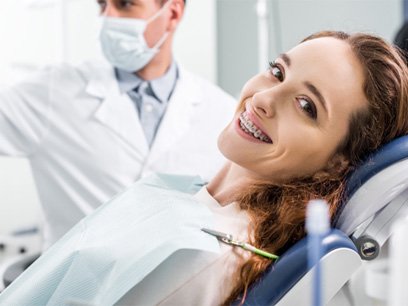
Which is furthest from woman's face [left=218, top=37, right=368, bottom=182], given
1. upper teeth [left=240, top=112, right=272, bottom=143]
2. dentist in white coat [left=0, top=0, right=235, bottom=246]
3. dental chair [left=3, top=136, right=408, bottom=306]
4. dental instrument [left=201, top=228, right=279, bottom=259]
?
dentist in white coat [left=0, top=0, right=235, bottom=246]

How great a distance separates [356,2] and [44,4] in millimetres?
1388

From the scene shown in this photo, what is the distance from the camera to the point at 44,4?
261 centimetres

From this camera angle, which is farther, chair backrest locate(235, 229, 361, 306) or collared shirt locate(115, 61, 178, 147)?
collared shirt locate(115, 61, 178, 147)

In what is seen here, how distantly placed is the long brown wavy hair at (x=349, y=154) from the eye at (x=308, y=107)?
0.08 metres

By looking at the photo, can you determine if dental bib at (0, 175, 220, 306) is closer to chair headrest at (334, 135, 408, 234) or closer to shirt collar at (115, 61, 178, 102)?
chair headrest at (334, 135, 408, 234)

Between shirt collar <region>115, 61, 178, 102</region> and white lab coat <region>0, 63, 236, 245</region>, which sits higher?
shirt collar <region>115, 61, 178, 102</region>

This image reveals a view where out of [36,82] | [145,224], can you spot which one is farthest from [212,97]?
[145,224]

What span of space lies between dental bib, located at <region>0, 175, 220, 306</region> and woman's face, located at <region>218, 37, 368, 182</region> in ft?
0.56

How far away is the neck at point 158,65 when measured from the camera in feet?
6.94

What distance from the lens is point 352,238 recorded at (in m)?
1.11

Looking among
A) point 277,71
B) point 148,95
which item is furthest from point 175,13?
point 277,71

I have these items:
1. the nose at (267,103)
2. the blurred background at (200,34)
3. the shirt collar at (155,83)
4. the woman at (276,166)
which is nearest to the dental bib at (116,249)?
the woman at (276,166)

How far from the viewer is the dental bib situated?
3.37 feet

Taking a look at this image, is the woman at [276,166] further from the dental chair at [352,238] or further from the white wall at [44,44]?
the white wall at [44,44]
